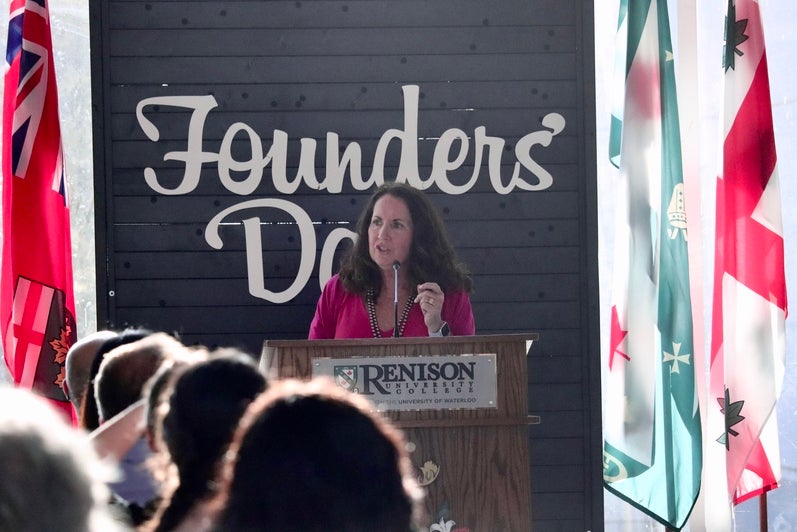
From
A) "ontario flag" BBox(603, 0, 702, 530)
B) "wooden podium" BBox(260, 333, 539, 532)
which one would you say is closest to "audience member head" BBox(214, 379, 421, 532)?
"wooden podium" BBox(260, 333, 539, 532)

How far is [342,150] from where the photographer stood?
4859 millimetres

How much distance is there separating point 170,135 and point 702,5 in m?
2.58

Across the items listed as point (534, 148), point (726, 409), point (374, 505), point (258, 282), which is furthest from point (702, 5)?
point (374, 505)

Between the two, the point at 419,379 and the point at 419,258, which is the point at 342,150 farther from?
the point at 419,379

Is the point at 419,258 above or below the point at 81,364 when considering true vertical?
above

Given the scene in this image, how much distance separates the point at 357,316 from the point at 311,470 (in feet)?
9.62

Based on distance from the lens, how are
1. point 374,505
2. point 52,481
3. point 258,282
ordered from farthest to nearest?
point 258,282 < point 374,505 < point 52,481

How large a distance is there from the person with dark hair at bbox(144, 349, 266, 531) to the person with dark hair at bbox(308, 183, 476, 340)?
8.24ft

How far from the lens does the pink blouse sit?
13.5 ft

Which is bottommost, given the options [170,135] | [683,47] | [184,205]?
[184,205]

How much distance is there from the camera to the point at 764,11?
16.3 feet

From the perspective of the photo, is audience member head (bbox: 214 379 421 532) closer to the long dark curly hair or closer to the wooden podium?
the wooden podium

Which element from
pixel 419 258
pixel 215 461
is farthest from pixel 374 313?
pixel 215 461

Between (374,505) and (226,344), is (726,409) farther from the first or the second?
(374,505)
